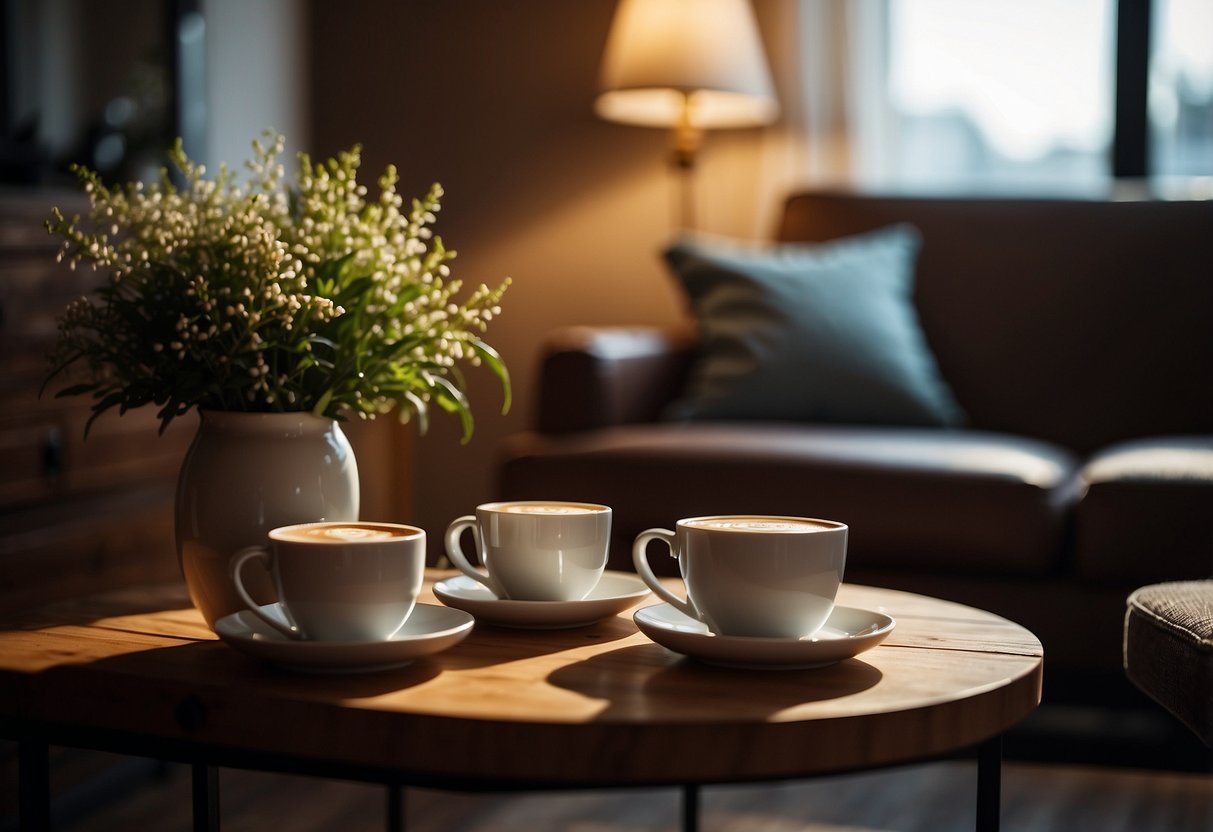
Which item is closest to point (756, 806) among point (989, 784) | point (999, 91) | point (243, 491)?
point (989, 784)

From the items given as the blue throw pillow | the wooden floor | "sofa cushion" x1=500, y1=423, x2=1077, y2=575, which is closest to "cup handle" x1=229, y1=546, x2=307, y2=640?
the wooden floor

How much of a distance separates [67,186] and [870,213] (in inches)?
64.5

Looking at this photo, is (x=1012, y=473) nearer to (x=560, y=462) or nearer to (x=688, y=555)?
(x=560, y=462)

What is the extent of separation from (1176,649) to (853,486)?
0.81 m

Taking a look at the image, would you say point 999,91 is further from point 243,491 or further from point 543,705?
point 543,705

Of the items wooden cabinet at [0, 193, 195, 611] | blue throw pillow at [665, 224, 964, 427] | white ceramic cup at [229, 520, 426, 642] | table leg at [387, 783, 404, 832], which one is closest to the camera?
white ceramic cup at [229, 520, 426, 642]

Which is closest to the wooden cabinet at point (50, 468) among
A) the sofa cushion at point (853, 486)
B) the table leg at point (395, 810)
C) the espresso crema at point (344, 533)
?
the sofa cushion at point (853, 486)

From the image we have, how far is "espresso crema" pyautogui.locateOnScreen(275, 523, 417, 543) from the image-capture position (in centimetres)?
93

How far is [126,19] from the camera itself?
9.14ft

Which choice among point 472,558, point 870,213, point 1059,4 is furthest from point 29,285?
point 1059,4

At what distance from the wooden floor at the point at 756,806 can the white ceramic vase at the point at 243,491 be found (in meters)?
0.91

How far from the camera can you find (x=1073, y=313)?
8.52 ft

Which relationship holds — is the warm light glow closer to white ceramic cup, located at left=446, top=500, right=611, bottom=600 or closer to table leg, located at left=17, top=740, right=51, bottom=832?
white ceramic cup, located at left=446, top=500, right=611, bottom=600

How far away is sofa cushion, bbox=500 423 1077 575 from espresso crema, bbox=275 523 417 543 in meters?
1.12
